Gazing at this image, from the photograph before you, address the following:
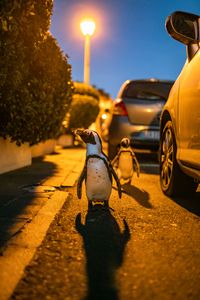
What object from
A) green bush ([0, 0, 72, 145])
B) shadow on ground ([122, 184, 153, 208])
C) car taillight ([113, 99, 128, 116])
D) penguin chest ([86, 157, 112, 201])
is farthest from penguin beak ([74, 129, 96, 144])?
car taillight ([113, 99, 128, 116])

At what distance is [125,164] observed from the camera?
6844 mm

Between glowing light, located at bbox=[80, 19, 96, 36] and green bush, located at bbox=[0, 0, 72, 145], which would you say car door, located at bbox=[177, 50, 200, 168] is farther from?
glowing light, located at bbox=[80, 19, 96, 36]

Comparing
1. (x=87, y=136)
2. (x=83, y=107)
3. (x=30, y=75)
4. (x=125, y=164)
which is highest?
(x=30, y=75)

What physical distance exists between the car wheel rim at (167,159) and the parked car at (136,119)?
10.8 ft

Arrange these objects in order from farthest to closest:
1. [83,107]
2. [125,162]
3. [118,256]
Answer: [83,107]
[125,162]
[118,256]

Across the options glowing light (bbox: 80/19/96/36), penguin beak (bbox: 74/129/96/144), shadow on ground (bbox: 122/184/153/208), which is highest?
glowing light (bbox: 80/19/96/36)

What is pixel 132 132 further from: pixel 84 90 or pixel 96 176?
pixel 84 90

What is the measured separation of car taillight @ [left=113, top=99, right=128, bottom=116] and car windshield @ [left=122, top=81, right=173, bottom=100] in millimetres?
267

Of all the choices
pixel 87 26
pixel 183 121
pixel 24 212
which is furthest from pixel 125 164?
pixel 87 26

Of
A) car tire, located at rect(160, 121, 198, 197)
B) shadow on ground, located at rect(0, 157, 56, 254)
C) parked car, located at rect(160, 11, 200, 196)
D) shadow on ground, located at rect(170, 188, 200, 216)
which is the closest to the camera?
shadow on ground, located at rect(0, 157, 56, 254)

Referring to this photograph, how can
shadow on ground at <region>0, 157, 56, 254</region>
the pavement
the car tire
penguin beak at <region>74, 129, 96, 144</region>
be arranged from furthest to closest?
the car tire < penguin beak at <region>74, 129, 96, 144</region> < shadow on ground at <region>0, 157, 56, 254</region> < the pavement

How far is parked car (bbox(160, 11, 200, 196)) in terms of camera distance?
182 inches

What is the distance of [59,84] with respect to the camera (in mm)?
9906

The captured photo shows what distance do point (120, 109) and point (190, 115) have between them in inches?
200
